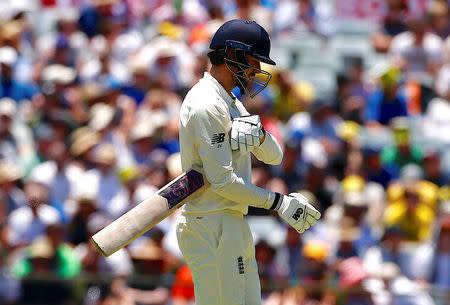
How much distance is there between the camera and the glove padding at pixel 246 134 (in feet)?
16.6

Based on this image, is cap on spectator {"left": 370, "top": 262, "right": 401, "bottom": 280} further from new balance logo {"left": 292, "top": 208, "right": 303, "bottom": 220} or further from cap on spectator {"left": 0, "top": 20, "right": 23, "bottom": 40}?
cap on spectator {"left": 0, "top": 20, "right": 23, "bottom": 40}

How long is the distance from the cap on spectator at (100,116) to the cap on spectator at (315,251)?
3177mm

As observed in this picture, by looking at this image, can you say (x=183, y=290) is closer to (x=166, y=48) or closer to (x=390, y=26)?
(x=166, y=48)

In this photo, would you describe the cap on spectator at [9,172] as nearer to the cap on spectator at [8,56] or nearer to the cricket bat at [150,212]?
the cap on spectator at [8,56]

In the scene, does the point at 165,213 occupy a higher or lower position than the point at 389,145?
higher

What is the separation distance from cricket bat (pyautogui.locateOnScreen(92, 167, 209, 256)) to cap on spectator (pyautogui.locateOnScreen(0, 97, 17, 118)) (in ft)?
19.6

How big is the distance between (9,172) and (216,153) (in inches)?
217

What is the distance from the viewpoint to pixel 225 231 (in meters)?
5.14

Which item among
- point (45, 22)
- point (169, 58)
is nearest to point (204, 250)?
point (169, 58)

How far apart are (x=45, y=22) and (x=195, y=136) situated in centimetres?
859

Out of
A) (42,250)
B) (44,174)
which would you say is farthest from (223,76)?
(44,174)

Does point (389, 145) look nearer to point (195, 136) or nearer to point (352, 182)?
point (352, 182)

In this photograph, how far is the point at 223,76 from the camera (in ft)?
17.5

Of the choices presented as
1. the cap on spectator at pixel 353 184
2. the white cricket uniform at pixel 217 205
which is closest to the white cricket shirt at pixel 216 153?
the white cricket uniform at pixel 217 205
